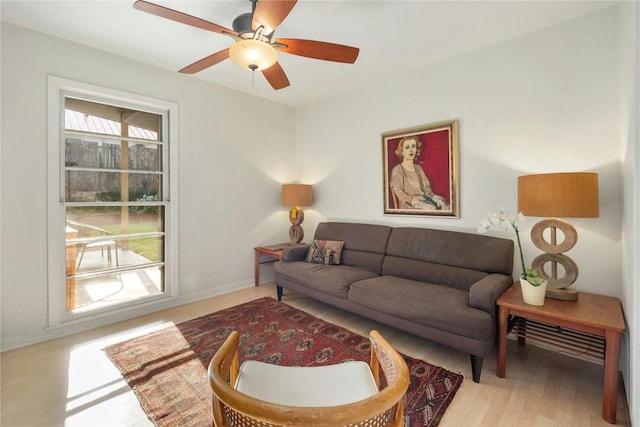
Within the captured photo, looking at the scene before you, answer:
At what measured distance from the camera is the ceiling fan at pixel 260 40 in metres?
1.63

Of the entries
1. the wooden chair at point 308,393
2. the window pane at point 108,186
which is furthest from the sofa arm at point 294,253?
the wooden chair at point 308,393

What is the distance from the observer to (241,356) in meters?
2.26

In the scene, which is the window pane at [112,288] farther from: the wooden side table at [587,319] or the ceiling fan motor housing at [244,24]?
the wooden side table at [587,319]

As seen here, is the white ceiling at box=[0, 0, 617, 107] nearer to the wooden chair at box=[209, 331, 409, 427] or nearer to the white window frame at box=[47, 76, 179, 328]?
the white window frame at box=[47, 76, 179, 328]

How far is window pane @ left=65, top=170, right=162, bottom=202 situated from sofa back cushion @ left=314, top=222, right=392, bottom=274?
2125 millimetres

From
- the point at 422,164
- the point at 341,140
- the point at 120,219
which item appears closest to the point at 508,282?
the point at 422,164

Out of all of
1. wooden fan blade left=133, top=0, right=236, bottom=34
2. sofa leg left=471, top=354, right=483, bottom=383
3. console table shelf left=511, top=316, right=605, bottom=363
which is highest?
wooden fan blade left=133, top=0, right=236, bottom=34

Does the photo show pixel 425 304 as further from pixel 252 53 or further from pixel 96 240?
pixel 96 240

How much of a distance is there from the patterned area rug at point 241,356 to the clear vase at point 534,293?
710 millimetres

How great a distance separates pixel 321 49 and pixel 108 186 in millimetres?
2477

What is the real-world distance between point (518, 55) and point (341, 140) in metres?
2.05

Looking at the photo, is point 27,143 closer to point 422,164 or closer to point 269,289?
point 269,289

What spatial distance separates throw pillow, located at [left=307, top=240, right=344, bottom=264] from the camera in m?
3.42

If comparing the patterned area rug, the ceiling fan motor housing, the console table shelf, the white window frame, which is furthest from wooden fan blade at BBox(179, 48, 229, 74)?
the console table shelf
